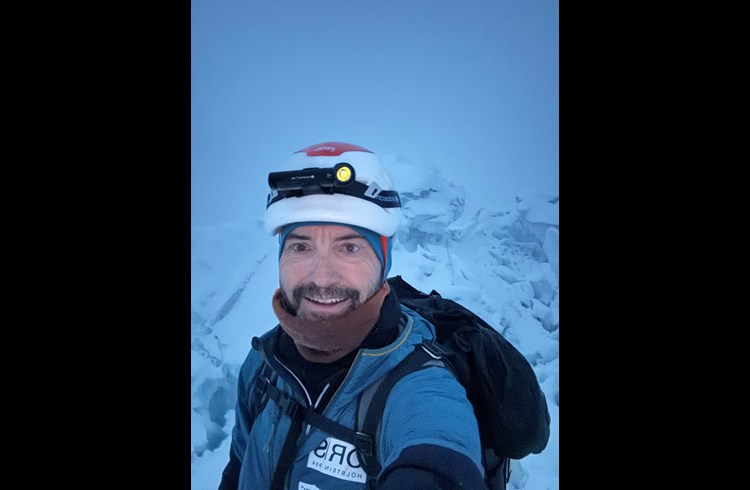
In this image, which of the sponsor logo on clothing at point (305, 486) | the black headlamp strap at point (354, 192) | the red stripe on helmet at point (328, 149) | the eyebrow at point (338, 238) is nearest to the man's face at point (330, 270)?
the eyebrow at point (338, 238)

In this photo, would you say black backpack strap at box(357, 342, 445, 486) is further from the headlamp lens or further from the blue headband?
the headlamp lens

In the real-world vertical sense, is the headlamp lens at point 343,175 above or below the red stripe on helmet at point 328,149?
below

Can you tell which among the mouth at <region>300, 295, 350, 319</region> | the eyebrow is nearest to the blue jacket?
the mouth at <region>300, 295, 350, 319</region>

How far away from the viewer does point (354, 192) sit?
2.45m

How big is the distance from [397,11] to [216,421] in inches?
69.4

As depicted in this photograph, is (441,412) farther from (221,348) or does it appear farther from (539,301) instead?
(221,348)

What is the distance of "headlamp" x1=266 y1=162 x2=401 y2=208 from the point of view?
243 cm

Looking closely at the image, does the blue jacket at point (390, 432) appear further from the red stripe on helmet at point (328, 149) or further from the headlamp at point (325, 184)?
the red stripe on helmet at point (328, 149)

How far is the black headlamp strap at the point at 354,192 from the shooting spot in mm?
2439

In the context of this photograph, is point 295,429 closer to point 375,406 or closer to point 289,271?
point 375,406

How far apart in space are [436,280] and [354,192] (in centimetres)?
56

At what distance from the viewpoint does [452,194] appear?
2.80 m

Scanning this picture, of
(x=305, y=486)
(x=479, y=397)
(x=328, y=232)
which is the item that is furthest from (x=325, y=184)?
(x=305, y=486)

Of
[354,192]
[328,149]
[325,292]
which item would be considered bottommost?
[325,292]
